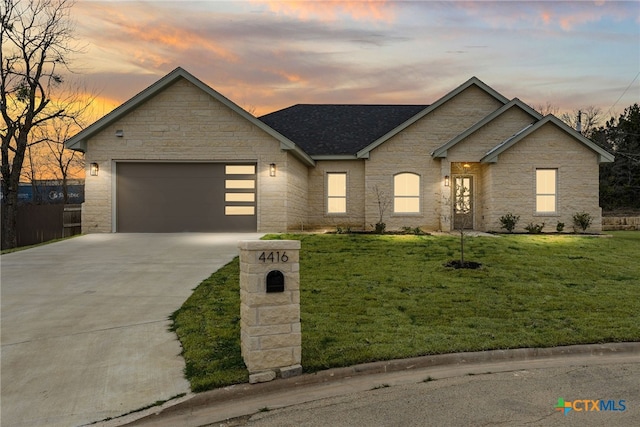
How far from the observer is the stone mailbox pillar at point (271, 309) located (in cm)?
535

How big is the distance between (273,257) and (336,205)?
632 inches

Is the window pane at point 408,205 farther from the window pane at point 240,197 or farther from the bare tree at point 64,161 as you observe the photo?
the bare tree at point 64,161

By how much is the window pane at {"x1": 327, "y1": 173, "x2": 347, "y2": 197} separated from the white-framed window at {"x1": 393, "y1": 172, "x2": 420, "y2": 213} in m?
2.48

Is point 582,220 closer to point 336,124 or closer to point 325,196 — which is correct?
point 325,196

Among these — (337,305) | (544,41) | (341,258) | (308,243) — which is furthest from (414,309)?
(544,41)

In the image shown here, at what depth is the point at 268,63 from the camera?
79.0 ft

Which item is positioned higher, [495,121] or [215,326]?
[495,121]

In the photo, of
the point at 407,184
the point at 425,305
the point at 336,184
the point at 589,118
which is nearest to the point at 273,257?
the point at 425,305

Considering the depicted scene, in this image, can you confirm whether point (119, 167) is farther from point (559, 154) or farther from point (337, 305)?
point (559, 154)

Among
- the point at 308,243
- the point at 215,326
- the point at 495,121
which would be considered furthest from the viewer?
the point at 495,121

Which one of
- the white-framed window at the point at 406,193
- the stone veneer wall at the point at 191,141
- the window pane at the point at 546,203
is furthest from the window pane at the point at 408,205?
the stone veneer wall at the point at 191,141

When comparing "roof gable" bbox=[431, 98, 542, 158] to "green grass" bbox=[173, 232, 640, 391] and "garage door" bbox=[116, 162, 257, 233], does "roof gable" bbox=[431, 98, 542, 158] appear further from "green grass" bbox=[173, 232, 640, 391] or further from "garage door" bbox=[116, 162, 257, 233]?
"garage door" bbox=[116, 162, 257, 233]

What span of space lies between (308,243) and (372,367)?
8968mm

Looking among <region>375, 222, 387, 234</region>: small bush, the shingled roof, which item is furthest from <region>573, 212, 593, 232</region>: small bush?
the shingled roof
